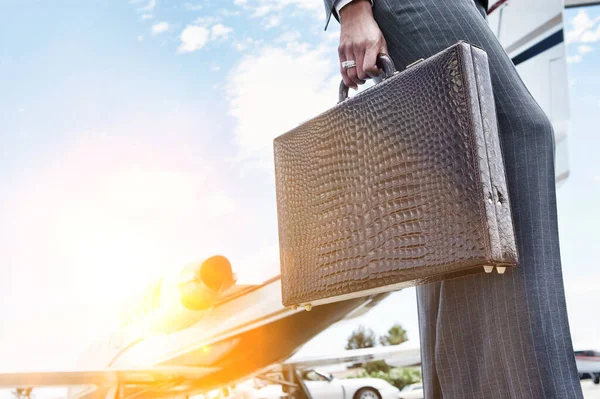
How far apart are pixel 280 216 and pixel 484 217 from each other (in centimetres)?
44

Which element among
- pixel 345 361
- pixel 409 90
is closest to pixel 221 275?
pixel 409 90

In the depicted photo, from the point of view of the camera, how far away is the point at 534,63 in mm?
4270

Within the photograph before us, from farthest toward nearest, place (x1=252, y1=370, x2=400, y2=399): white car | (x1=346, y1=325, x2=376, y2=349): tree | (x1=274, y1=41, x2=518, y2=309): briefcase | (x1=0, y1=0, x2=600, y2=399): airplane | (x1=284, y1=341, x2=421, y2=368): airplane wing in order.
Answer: (x1=346, y1=325, x2=376, y2=349): tree
(x1=252, y1=370, x2=400, y2=399): white car
(x1=284, y1=341, x2=421, y2=368): airplane wing
(x1=0, y1=0, x2=600, y2=399): airplane
(x1=274, y1=41, x2=518, y2=309): briefcase

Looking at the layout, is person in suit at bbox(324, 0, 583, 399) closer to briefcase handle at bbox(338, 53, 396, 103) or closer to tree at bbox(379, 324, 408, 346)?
briefcase handle at bbox(338, 53, 396, 103)

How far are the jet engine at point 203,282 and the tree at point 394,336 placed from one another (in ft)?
98.0

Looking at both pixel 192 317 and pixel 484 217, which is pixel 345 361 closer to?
pixel 192 317

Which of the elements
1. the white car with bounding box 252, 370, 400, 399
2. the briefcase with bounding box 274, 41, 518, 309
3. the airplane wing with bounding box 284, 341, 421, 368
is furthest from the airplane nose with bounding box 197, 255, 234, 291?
the white car with bounding box 252, 370, 400, 399

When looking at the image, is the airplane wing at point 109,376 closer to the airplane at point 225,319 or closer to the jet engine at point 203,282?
the airplane at point 225,319

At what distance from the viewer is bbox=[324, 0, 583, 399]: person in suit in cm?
77

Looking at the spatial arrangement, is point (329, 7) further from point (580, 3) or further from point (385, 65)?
point (580, 3)

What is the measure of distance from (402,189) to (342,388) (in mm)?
9210

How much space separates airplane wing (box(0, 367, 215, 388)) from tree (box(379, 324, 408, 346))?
2943 cm

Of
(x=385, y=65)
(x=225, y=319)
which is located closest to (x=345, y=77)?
(x=385, y=65)

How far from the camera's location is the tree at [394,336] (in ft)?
108
